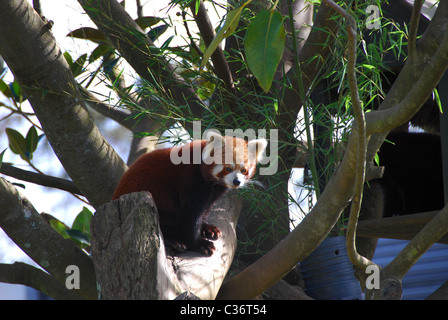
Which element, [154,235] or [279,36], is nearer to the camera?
[279,36]

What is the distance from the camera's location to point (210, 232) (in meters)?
2.12

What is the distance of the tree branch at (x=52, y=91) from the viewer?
2.09m

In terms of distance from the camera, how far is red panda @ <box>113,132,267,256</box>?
1963 mm

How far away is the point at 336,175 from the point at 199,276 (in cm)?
58

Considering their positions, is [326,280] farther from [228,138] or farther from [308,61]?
[308,61]

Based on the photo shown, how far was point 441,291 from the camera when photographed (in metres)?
2.35

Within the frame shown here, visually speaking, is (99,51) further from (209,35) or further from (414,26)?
(414,26)

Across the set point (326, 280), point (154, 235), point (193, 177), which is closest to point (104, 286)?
point (154, 235)

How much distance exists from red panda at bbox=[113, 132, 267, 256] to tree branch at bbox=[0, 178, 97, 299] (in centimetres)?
40

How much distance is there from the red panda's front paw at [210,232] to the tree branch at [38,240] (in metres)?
0.59

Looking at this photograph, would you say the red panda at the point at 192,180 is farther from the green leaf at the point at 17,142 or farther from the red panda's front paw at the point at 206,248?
the green leaf at the point at 17,142

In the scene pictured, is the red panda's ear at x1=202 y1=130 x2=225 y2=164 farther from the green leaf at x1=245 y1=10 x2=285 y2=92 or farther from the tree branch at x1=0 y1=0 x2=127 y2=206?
the green leaf at x1=245 y1=10 x2=285 y2=92

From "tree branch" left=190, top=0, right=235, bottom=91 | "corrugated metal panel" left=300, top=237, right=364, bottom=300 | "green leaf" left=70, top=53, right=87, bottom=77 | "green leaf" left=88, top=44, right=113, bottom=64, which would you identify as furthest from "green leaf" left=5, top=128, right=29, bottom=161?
"corrugated metal panel" left=300, top=237, right=364, bottom=300

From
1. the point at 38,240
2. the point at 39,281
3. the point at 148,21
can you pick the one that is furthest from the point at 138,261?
the point at 148,21
